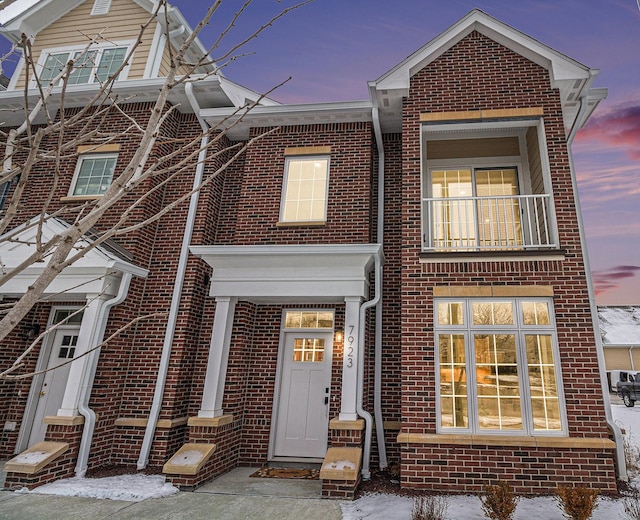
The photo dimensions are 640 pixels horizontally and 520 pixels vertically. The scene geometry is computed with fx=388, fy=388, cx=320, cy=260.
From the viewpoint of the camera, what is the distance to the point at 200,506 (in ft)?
16.9

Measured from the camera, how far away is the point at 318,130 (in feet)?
27.7

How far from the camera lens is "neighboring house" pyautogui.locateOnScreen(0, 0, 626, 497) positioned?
19.2ft

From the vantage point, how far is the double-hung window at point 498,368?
582 cm

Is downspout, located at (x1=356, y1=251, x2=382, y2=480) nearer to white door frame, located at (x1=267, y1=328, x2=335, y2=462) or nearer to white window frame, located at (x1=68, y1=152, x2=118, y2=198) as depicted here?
white door frame, located at (x1=267, y1=328, x2=335, y2=462)

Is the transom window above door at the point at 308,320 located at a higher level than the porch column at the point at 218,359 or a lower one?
higher

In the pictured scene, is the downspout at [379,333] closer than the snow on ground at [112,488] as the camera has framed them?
No

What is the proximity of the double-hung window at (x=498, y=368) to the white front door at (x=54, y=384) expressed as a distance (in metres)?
7.06

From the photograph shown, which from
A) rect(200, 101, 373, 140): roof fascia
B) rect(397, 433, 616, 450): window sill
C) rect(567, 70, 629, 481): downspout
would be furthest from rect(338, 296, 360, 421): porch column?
rect(200, 101, 373, 140): roof fascia

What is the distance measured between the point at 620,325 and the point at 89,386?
3203 cm

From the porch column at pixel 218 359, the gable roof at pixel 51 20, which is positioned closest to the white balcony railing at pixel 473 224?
the porch column at pixel 218 359

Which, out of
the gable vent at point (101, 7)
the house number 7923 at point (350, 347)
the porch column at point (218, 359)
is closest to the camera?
the house number 7923 at point (350, 347)

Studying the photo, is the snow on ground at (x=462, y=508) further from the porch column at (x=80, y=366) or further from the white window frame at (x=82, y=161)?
the white window frame at (x=82, y=161)

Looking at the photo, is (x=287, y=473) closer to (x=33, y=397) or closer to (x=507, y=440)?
(x=507, y=440)

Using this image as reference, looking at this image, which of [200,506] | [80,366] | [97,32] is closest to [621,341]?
[200,506]
